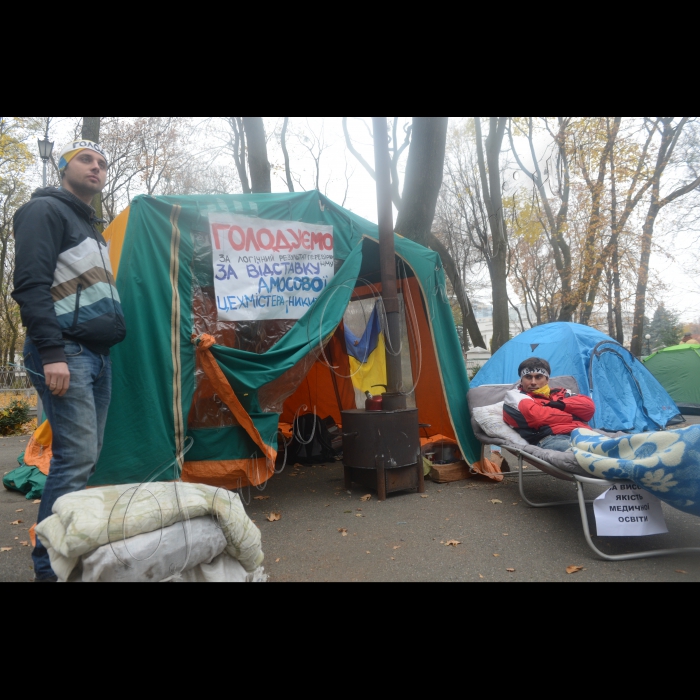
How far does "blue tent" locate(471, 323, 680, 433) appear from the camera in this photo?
661 cm

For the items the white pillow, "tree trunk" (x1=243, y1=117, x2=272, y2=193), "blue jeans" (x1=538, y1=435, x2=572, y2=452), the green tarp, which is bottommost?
the green tarp

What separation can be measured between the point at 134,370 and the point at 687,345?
35.0ft

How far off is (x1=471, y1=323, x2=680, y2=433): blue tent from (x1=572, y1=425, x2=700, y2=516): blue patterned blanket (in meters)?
3.71

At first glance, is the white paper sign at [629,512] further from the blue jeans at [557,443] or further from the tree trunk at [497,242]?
the tree trunk at [497,242]

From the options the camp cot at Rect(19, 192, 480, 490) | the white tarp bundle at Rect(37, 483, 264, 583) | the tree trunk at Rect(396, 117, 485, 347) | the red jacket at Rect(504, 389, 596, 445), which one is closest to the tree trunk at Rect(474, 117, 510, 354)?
the tree trunk at Rect(396, 117, 485, 347)

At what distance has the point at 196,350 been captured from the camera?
390 centimetres

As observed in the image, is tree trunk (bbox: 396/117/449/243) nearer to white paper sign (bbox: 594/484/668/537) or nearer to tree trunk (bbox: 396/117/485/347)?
tree trunk (bbox: 396/117/485/347)

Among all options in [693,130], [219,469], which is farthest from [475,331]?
[219,469]

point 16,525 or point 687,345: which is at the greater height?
point 687,345

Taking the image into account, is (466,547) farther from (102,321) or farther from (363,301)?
(363,301)

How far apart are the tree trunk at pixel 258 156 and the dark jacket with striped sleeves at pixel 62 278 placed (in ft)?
26.2

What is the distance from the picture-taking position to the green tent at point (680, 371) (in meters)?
10.2

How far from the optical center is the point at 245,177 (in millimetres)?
16953

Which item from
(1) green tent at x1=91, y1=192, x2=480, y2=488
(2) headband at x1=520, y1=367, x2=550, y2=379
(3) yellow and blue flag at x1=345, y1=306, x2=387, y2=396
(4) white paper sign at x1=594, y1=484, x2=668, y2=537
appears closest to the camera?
(4) white paper sign at x1=594, y1=484, x2=668, y2=537
